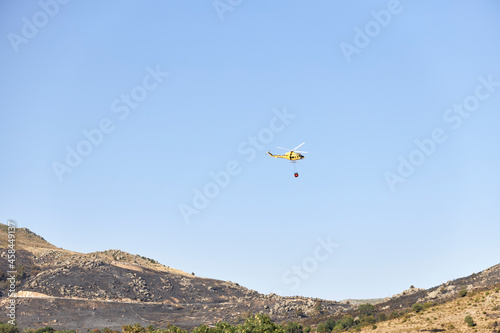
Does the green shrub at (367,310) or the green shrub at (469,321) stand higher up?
the green shrub at (367,310)

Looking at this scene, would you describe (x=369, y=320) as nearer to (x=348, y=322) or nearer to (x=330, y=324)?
(x=348, y=322)

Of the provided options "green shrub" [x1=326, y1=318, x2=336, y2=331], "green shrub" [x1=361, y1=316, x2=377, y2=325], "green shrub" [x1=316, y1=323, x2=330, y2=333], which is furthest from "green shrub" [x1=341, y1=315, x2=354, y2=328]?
"green shrub" [x1=316, y1=323, x2=330, y2=333]

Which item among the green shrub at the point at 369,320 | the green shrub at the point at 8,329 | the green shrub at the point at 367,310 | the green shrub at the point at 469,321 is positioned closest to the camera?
the green shrub at the point at 469,321

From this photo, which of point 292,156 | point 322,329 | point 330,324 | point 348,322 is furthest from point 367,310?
point 292,156

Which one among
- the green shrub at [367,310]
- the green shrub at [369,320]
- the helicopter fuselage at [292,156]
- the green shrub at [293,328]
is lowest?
the green shrub at [369,320]

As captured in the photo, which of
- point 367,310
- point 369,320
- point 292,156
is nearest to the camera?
point 292,156

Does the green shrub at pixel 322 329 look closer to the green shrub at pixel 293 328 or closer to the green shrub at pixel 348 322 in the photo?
the green shrub at pixel 348 322

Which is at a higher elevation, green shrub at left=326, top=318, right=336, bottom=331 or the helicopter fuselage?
the helicopter fuselage

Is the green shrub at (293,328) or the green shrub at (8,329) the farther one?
the green shrub at (293,328)

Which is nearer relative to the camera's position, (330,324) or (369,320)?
(369,320)

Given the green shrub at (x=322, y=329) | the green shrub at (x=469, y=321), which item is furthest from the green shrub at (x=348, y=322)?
the green shrub at (x=469, y=321)

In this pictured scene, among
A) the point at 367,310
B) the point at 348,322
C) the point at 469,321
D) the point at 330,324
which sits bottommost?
the point at 469,321

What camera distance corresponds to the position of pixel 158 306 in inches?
7682

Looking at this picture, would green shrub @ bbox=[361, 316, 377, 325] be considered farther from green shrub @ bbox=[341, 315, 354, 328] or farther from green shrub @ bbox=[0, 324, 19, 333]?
green shrub @ bbox=[0, 324, 19, 333]
